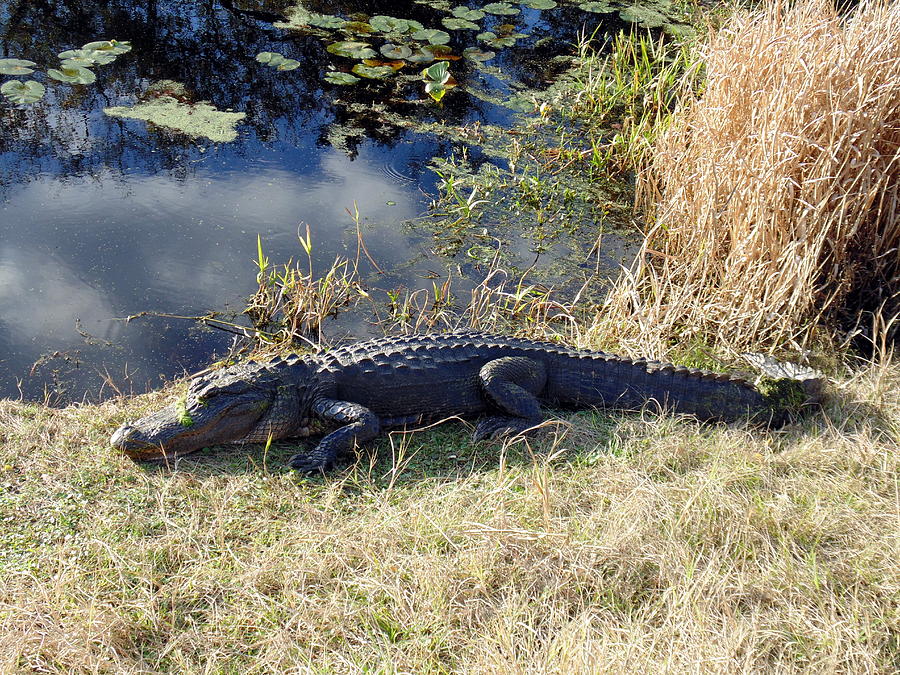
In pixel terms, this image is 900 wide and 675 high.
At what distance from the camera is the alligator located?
3.61 m

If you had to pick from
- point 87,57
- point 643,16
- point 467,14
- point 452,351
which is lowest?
point 452,351

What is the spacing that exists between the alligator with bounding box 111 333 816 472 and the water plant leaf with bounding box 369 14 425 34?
615 cm

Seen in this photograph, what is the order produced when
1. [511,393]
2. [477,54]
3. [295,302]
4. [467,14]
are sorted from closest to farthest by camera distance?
[511,393]
[295,302]
[477,54]
[467,14]

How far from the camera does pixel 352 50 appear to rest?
8531mm

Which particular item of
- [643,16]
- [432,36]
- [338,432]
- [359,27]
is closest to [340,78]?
[359,27]

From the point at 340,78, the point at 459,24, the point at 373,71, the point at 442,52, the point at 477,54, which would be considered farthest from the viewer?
the point at 459,24

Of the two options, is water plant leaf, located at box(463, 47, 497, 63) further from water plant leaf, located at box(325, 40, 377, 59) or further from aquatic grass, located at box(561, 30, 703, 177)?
water plant leaf, located at box(325, 40, 377, 59)

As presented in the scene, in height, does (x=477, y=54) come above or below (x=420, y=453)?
above

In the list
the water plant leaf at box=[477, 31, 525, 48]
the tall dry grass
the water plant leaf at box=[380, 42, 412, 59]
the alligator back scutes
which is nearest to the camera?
the alligator back scutes

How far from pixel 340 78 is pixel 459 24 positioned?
85.8 inches

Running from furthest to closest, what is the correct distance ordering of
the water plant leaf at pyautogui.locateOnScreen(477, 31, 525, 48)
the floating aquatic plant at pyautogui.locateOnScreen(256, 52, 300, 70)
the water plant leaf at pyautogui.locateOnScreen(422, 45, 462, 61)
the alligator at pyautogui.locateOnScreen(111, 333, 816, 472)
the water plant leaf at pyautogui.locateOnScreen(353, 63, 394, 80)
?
the water plant leaf at pyautogui.locateOnScreen(477, 31, 525, 48) < the water plant leaf at pyautogui.locateOnScreen(422, 45, 462, 61) < the floating aquatic plant at pyautogui.locateOnScreen(256, 52, 300, 70) < the water plant leaf at pyautogui.locateOnScreen(353, 63, 394, 80) < the alligator at pyautogui.locateOnScreen(111, 333, 816, 472)

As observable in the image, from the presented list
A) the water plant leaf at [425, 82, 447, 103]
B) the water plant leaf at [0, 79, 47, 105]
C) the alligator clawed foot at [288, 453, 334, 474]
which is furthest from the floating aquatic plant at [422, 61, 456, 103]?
the alligator clawed foot at [288, 453, 334, 474]

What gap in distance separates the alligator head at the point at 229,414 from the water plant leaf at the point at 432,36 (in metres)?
6.08

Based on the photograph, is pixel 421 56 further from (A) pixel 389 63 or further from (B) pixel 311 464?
(B) pixel 311 464
